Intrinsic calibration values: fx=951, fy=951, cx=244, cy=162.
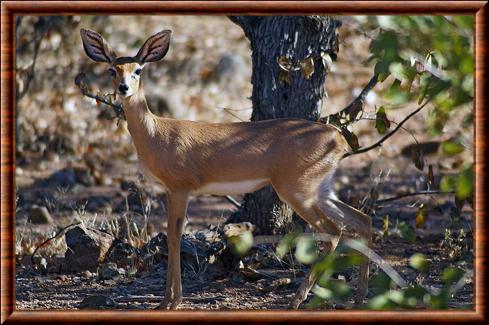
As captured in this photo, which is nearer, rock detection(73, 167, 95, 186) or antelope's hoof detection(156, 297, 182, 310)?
antelope's hoof detection(156, 297, 182, 310)

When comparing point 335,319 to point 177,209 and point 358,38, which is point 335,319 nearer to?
point 177,209

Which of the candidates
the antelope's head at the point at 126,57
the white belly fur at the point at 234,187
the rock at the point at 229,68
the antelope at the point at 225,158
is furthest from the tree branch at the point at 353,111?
the rock at the point at 229,68

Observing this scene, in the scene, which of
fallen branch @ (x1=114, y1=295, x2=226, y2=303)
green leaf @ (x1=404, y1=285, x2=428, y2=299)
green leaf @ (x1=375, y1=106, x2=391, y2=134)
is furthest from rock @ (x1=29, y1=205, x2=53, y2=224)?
green leaf @ (x1=404, y1=285, x2=428, y2=299)

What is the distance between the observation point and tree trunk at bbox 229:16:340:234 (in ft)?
25.2

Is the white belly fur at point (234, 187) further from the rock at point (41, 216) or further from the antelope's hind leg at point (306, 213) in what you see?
the rock at point (41, 216)

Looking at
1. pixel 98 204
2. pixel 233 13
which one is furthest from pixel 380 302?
pixel 98 204

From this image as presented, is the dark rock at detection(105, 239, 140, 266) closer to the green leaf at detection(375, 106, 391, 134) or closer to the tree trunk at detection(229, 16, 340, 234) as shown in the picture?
the tree trunk at detection(229, 16, 340, 234)

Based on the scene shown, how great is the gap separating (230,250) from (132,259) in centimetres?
79

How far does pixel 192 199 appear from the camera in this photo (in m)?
10.2

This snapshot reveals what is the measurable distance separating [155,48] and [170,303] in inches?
67.6

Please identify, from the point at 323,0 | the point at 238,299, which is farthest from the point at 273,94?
the point at 323,0

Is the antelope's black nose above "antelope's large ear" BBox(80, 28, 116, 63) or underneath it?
underneath

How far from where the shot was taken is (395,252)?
783 centimetres

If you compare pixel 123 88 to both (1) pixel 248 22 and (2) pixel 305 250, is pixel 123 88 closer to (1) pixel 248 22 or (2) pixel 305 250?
(1) pixel 248 22
